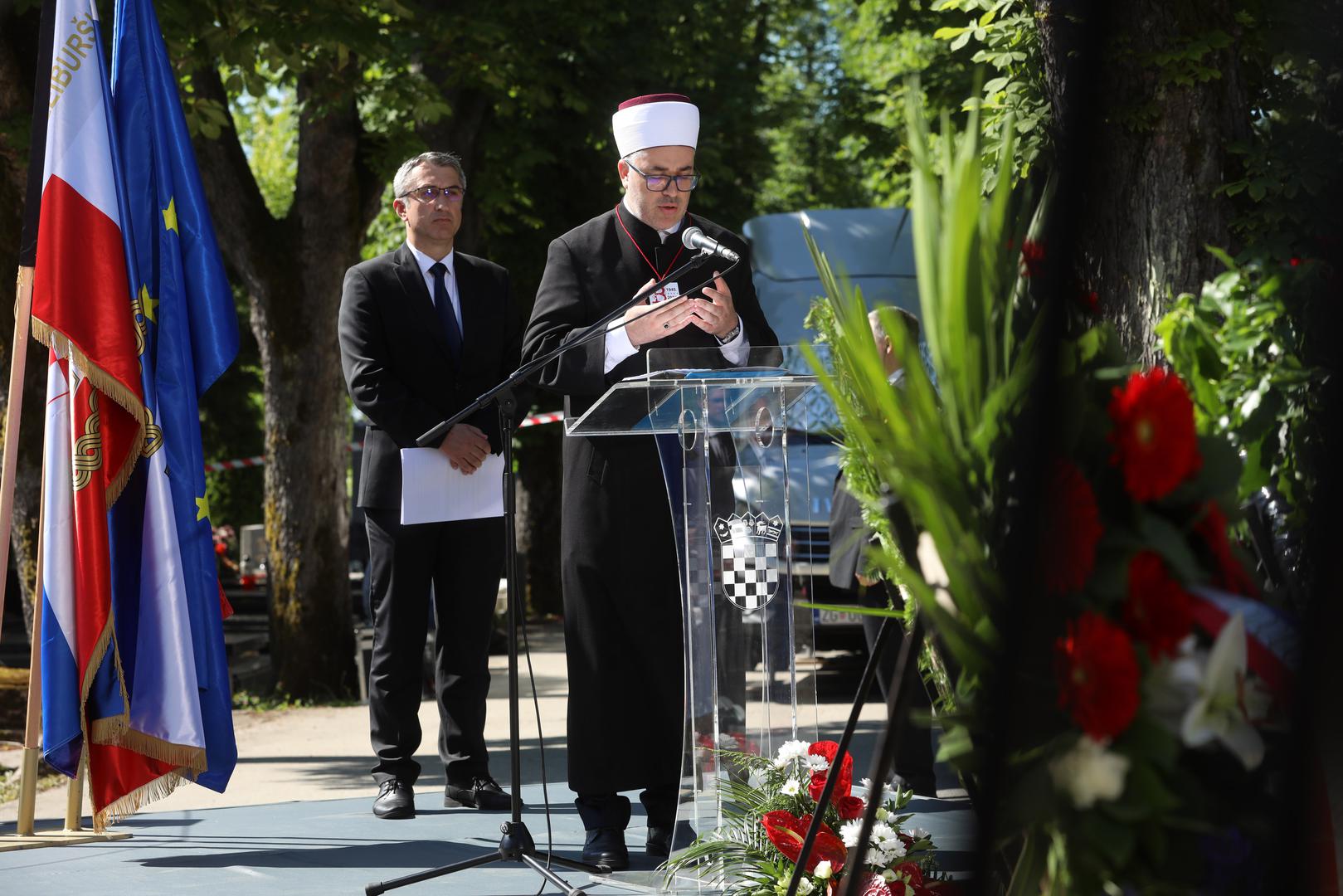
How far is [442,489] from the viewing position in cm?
512

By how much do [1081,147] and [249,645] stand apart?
1172cm

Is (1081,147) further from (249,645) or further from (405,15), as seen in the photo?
(249,645)

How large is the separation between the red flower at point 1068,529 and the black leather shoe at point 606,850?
9.75 feet

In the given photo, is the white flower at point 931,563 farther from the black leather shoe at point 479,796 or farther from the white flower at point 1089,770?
the black leather shoe at point 479,796

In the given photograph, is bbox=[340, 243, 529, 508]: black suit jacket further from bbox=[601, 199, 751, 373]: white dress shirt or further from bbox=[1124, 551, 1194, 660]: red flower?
bbox=[1124, 551, 1194, 660]: red flower

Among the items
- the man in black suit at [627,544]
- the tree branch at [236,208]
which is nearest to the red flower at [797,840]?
the man in black suit at [627,544]

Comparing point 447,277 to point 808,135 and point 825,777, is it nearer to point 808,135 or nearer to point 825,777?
point 825,777

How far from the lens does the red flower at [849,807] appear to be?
3.21 meters

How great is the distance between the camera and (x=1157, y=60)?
3.42 meters

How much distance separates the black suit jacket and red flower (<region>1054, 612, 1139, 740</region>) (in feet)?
12.9

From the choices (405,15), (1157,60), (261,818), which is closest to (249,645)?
(405,15)

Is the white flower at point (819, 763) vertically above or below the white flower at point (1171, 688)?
below

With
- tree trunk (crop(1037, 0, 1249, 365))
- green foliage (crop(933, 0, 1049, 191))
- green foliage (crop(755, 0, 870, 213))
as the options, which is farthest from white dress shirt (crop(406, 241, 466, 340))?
green foliage (crop(755, 0, 870, 213))

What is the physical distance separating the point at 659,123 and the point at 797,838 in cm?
209
